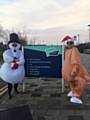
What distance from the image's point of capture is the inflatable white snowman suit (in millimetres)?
10602

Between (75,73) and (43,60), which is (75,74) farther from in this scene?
(43,60)

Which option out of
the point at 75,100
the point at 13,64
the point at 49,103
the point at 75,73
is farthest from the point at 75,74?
the point at 13,64

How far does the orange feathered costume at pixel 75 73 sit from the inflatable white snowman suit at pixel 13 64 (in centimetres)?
142

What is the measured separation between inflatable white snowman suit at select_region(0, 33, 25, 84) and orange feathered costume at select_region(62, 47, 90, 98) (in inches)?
55.9

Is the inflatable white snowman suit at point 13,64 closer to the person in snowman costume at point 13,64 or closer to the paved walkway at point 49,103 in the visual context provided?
the person in snowman costume at point 13,64

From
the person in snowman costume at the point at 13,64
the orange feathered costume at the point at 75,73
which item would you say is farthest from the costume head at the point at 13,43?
the orange feathered costume at the point at 75,73

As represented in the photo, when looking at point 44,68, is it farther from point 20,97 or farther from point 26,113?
point 26,113

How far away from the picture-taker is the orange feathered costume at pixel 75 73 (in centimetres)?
976

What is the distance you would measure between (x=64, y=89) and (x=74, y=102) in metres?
2.20

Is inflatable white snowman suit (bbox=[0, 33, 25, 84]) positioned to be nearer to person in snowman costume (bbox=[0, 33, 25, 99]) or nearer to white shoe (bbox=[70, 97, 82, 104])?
person in snowman costume (bbox=[0, 33, 25, 99])

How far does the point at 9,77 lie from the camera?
1059 cm

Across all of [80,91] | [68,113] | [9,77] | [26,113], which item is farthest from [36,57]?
[26,113]

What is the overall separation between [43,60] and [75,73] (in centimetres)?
190

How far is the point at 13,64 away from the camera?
1061 cm
